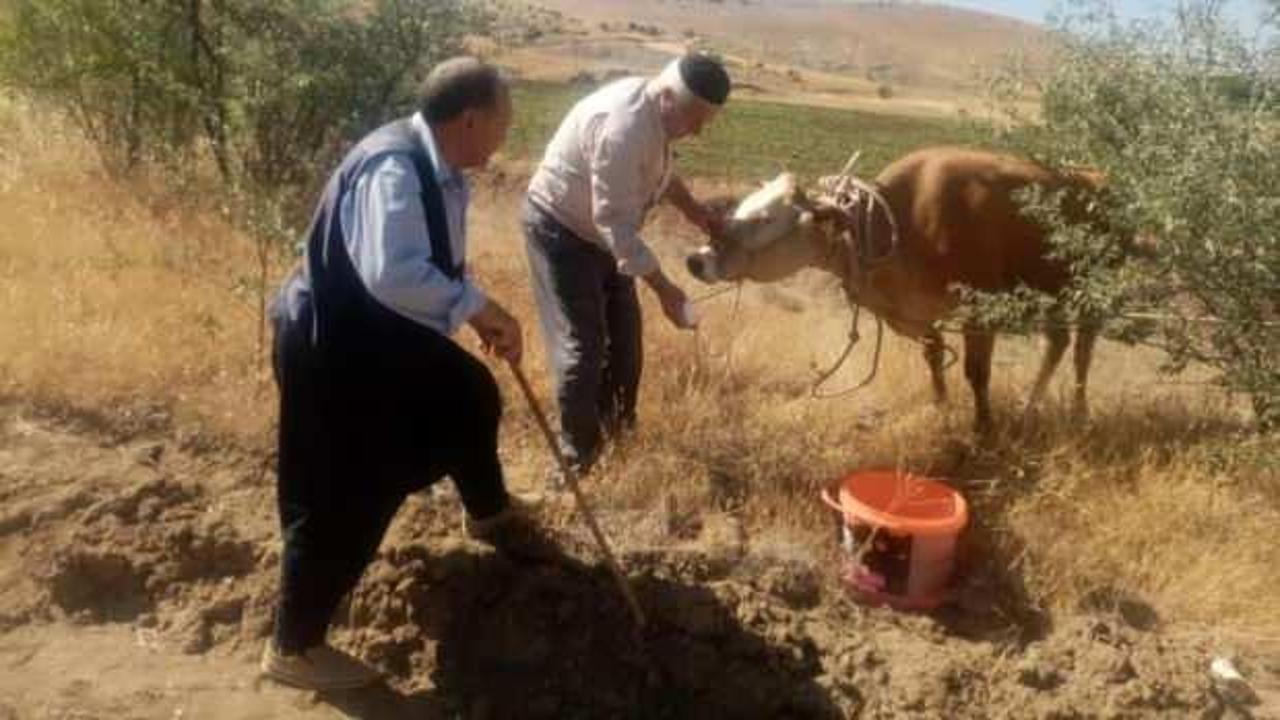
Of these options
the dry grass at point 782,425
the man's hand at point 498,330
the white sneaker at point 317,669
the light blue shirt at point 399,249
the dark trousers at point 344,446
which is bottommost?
the white sneaker at point 317,669

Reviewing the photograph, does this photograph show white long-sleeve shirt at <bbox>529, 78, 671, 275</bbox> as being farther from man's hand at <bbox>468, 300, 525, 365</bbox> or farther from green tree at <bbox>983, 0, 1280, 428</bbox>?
green tree at <bbox>983, 0, 1280, 428</bbox>

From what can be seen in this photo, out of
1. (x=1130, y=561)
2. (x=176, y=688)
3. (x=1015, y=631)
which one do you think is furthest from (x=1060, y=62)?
(x=176, y=688)

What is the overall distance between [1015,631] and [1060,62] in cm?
335

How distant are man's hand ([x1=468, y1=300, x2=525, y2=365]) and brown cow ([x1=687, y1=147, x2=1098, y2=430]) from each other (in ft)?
6.90

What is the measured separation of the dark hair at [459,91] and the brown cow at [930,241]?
2.27m

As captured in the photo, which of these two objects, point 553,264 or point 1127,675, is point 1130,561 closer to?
point 1127,675

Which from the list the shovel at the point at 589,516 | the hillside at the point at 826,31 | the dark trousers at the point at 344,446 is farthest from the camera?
the hillside at the point at 826,31

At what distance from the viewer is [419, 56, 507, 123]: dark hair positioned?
3.68 metres

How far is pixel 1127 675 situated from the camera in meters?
4.03

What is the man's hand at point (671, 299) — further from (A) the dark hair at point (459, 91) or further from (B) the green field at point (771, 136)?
(B) the green field at point (771, 136)

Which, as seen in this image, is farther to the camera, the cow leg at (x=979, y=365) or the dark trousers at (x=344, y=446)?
the cow leg at (x=979, y=365)

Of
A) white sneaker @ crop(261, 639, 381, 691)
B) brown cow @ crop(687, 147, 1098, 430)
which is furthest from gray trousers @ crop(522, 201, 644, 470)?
white sneaker @ crop(261, 639, 381, 691)

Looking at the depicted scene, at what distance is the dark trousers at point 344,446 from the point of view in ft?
12.9

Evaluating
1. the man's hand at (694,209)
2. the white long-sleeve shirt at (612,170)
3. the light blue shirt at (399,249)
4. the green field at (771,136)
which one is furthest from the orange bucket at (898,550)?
the green field at (771,136)
